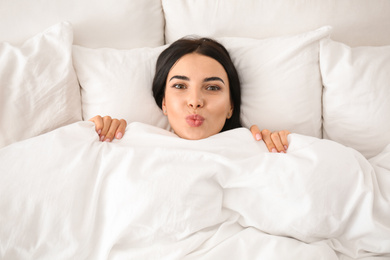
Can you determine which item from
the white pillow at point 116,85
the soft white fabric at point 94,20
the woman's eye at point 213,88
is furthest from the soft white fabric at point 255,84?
the woman's eye at point 213,88

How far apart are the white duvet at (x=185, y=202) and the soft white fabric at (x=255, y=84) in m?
0.31

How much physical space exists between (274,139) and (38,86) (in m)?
1.10

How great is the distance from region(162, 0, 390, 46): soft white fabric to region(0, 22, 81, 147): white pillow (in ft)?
2.17

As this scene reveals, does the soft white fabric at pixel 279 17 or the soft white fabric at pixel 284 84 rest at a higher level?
the soft white fabric at pixel 279 17

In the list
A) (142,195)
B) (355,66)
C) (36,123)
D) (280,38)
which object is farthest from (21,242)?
(355,66)

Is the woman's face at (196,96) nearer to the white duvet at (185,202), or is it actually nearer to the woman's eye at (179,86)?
the woman's eye at (179,86)

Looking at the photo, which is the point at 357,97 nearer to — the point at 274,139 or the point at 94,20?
the point at 274,139

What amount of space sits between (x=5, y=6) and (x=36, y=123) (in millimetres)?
631

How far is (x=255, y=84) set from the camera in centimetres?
155

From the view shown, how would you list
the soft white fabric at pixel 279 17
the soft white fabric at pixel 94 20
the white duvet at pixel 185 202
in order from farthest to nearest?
the soft white fabric at pixel 279 17, the soft white fabric at pixel 94 20, the white duvet at pixel 185 202

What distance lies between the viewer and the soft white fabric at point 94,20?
1.51 metres

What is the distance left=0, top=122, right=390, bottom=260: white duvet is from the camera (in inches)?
39.9

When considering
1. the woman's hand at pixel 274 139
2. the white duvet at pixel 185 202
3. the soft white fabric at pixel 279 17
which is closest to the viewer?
the white duvet at pixel 185 202

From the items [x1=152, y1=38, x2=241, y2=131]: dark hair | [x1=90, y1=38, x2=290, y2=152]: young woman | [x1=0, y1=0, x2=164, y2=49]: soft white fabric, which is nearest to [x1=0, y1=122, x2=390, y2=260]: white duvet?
[x1=90, y1=38, x2=290, y2=152]: young woman
